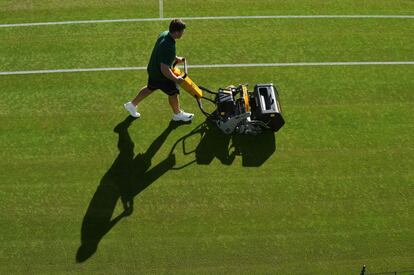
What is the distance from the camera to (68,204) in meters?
9.46

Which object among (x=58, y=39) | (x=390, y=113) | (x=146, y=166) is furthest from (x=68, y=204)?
(x=390, y=113)

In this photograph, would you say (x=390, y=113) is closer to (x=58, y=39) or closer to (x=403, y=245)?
(x=403, y=245)

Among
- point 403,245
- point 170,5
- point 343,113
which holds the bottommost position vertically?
point 403,245

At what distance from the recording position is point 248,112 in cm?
1007

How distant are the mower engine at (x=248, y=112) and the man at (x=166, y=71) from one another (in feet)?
2.92

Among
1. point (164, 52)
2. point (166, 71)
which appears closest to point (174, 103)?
point (166, 71)

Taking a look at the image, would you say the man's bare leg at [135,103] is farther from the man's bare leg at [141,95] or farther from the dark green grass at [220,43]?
the dark green grass at [220,43]

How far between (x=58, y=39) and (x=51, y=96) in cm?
219

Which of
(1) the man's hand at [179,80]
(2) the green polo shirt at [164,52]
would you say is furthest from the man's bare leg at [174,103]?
(2) the green polo shirt at [164,52]

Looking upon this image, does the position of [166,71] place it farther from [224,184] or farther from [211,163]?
[224,184]

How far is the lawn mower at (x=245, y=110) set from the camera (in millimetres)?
10219

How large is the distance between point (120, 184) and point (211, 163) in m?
1.90

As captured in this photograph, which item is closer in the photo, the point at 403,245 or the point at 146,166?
the point at 403,245

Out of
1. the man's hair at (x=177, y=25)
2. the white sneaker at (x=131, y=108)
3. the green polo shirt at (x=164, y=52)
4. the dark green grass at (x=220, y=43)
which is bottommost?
the white sneaker at (x=131, y=108)
